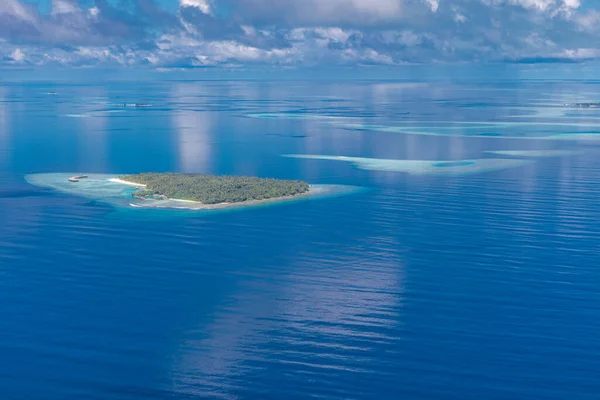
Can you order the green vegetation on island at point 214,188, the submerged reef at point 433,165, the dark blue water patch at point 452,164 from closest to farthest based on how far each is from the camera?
the green vegetation on island at point 214,188, the submerged reef at point 433,165, the dark blue water patch at point 452,164

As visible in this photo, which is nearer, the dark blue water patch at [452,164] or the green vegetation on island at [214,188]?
the green vegetation on island at [214,188]

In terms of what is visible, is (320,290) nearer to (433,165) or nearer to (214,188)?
(214,188)

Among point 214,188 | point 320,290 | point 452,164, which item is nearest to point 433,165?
point 452,164

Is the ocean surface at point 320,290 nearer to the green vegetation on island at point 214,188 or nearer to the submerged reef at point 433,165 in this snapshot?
the submerged reef at point 433,165

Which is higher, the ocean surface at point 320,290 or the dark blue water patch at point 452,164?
the dark blue water patch at point 452,164

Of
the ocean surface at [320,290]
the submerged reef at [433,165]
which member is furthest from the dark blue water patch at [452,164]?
the ocean surface at [320,290]

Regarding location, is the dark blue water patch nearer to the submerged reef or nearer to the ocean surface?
the submerged reef
